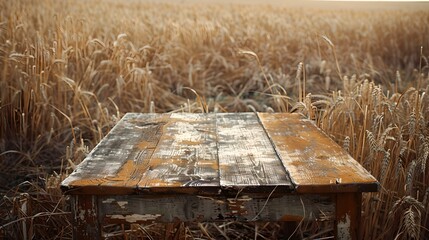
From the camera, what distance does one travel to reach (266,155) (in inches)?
54.4

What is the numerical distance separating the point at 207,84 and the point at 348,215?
324 cm

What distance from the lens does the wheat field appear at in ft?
5.95

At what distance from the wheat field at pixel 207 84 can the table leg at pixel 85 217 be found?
0.38 metres

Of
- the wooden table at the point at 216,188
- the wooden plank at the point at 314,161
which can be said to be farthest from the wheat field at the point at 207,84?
the wooden table at the point at 216,188

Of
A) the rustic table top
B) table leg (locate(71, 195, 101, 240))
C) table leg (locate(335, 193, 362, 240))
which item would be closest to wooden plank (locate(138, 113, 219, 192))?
the rustic table top

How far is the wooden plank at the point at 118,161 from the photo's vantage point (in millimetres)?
1131

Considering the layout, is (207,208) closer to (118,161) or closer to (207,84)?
(118,161)

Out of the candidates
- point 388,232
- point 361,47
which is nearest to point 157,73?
point 361,47

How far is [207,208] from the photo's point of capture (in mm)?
1163

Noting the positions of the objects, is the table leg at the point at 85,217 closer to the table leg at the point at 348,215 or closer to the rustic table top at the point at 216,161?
the rustic table top at the point at 216,161

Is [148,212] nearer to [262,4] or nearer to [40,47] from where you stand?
[40,47]

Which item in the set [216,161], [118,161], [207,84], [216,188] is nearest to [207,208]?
[216,188]

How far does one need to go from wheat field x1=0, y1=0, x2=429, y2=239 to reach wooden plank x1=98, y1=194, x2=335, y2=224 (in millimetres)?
343

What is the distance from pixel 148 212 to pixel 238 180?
0.68 feet
